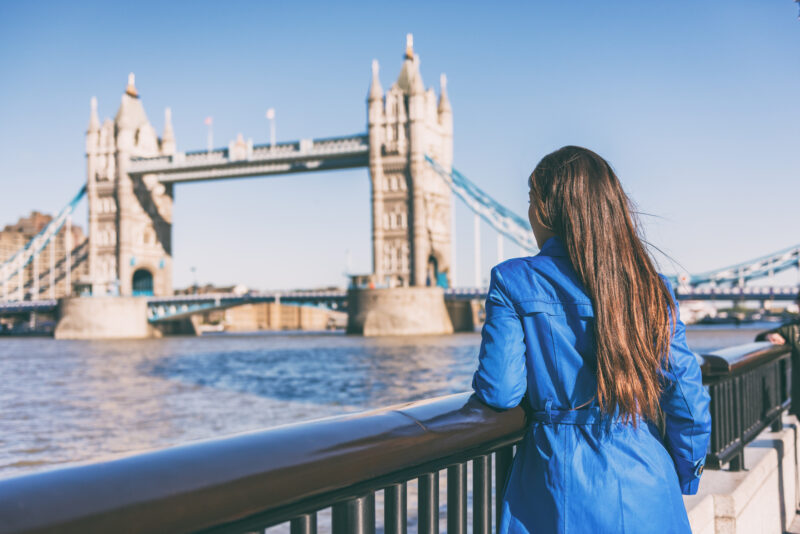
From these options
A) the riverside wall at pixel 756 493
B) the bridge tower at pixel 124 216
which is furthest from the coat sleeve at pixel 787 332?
the bridge tower at pixel 124 216

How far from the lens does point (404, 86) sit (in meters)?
49.4

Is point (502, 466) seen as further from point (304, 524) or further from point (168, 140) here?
point (168, 140)

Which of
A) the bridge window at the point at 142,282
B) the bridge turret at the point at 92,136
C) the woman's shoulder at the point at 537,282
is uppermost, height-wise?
the bridge turret at the point at 92,136

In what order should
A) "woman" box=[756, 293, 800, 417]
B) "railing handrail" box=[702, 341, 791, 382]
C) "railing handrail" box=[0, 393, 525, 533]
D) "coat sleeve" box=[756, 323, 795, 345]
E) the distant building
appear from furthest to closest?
the distant building, "coat sleeve" box=[756, 323, 795, 345], "woman" box=[756, 293, 800, 417], "railing handrail" box=[702, 341, 791, 382], "railing handrail" box=[0, 393, 525, 533]

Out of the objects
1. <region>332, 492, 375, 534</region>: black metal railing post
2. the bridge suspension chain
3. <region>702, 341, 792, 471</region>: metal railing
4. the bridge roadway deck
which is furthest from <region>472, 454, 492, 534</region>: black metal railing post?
the bridge suspension chain

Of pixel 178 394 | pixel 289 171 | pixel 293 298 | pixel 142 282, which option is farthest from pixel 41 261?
pixel 178 394

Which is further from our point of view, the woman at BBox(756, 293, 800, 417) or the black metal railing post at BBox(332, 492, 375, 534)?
the woman at BBox(756, 293, 800, 417)

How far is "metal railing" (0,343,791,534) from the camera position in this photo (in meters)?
0.78

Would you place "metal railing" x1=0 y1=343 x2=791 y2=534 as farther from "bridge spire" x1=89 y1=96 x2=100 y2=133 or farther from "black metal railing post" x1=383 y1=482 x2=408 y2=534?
"bridge spire" x1=89 y1=96 x2=100 y2=133

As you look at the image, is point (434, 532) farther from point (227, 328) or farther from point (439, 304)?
point (227, 328)

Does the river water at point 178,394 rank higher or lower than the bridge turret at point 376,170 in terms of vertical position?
lower

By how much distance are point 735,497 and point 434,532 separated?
148 centimetres

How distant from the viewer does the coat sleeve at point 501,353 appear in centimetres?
133

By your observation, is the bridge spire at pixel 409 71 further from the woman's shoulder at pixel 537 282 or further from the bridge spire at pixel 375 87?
the woman's shoulder at pixel 537 282
